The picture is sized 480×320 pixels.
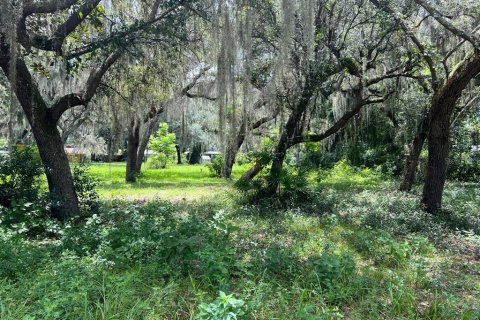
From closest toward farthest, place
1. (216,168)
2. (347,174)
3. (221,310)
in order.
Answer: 1. (221,310)
2. (347,174)
3. (216,168)

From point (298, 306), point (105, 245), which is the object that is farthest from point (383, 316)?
point (105, 245)

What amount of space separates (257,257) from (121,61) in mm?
3767

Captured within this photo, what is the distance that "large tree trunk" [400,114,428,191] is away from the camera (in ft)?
25.5

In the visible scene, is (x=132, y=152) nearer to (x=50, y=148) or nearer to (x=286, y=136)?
(x=286, y=136)

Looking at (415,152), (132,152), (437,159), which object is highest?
(415,152)

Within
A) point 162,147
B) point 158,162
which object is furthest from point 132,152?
point 162,147

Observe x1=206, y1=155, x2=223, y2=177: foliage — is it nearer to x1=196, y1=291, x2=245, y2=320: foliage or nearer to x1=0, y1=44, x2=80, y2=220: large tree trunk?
x1=0, y1=44, x2=80, y2=220: large tree trunk

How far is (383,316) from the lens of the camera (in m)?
2.42

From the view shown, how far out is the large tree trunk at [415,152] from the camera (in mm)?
7777

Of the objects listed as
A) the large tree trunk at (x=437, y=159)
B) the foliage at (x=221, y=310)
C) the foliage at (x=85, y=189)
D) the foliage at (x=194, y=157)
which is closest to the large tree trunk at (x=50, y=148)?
the foliage at (x=85, y=189)

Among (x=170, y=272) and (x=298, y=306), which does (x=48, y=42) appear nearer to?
(x=170, y=272)

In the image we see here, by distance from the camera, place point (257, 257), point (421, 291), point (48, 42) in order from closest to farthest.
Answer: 1. point (421, 291)
2. point (257, 257)
3. point (48, 42)

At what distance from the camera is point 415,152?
315 inches

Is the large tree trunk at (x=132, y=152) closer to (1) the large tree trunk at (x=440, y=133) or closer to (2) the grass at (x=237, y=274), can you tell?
(2) the grass at (x=237, y=274)
